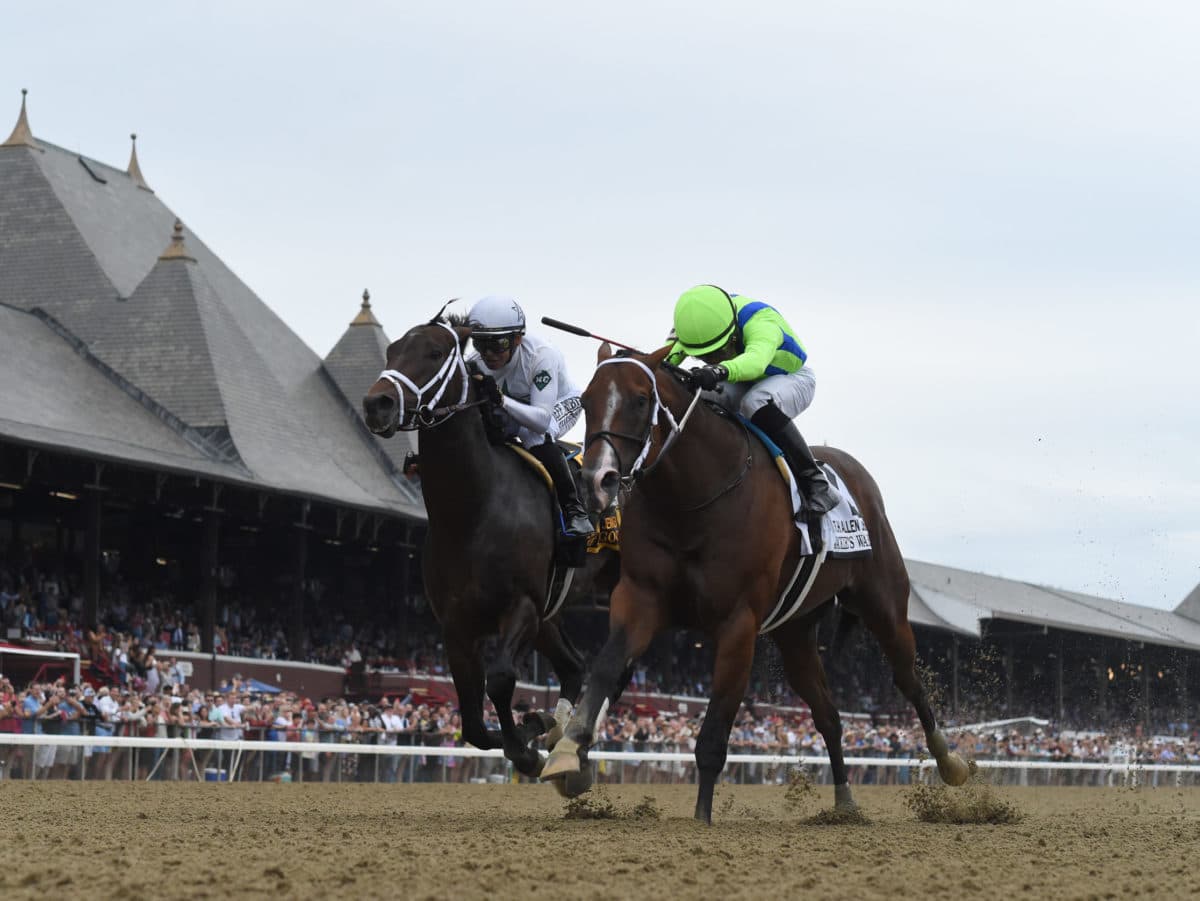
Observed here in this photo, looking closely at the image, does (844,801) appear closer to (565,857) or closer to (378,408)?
(378,408)

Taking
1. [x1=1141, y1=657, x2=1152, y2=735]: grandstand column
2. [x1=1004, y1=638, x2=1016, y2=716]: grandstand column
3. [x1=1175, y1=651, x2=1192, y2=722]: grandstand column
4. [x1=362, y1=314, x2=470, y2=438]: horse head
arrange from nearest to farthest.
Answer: [x1=362, y1=314, x2=470, y2=438]: horse head → [x1=1004, y1=638, x2=1016, y2=716]: grandstand column → [x1=1141, y1=657, x2=1152, y2=735]: grandstand column → [x1=1175, y1=651, x2=1192, y2=722]: grandstand column

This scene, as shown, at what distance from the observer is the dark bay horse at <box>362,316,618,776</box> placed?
7559 mm

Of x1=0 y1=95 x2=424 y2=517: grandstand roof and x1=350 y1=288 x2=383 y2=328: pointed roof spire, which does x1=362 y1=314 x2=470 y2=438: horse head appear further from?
x1=350 y1=288 x2=383 y2=328: pointed roof spire

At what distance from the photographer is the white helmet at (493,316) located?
8102 millimetres

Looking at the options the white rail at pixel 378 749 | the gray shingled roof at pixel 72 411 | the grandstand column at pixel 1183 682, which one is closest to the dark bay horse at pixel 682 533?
the white rail at pixel 378 749

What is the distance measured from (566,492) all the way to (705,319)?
105 centimetres

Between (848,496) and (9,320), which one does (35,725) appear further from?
(9,320)

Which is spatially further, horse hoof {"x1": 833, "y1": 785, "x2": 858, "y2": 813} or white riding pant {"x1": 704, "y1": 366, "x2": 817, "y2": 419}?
horse hoof {"x1": 833, "y1": 785, "x2": 858, "y2": 813}

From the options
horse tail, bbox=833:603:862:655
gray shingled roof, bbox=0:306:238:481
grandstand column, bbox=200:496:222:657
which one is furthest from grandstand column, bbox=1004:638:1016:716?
horse tail, bbox=833:603:862:655

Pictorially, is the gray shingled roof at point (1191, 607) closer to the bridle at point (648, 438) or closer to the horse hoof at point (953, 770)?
the horse hoof at point (953, 770)

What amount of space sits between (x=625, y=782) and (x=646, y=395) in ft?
37.8

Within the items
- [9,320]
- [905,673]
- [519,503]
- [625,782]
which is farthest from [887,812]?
[9,320]

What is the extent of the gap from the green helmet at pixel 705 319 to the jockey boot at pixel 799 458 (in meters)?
0.40

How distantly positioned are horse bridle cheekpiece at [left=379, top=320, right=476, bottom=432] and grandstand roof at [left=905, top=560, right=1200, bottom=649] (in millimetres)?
29621
